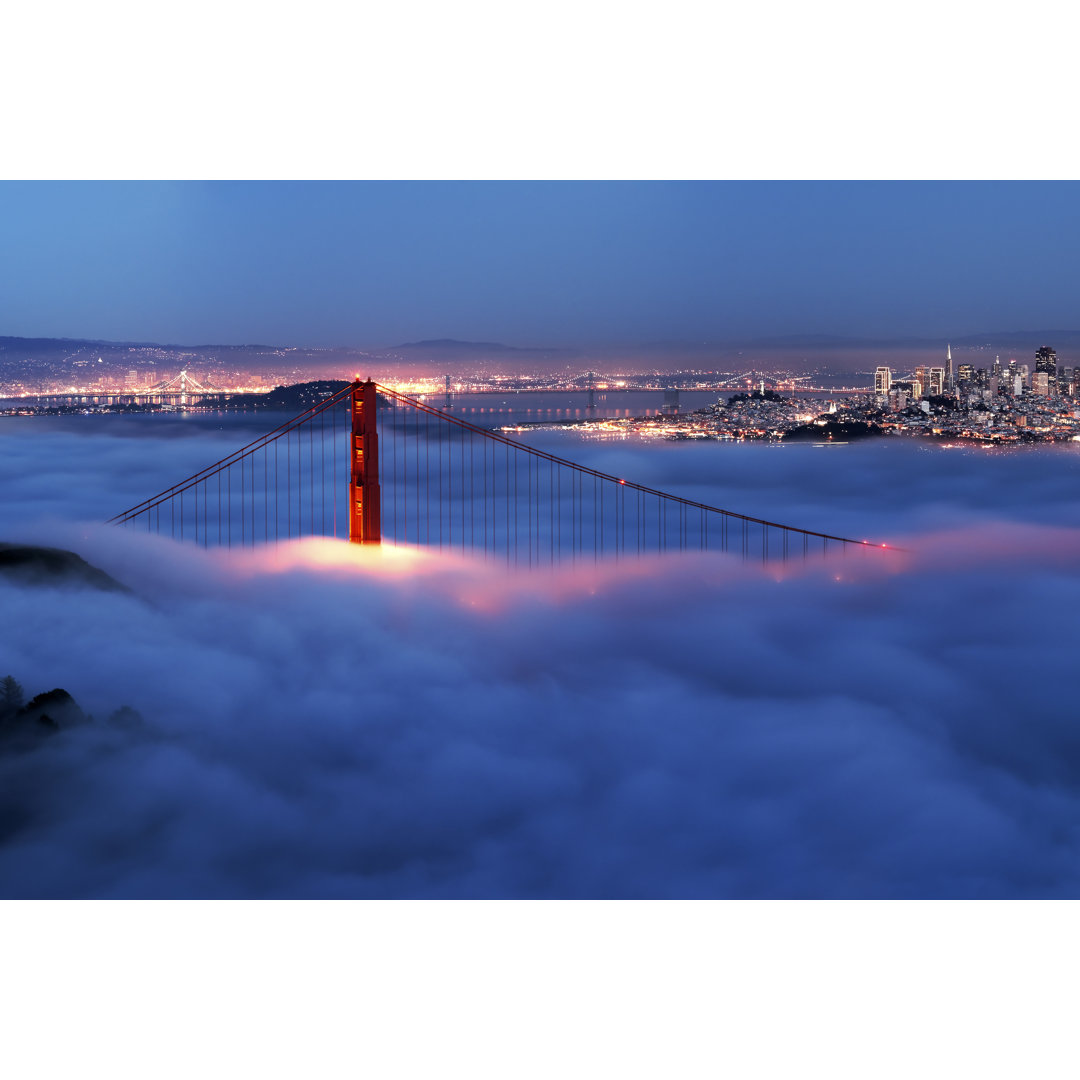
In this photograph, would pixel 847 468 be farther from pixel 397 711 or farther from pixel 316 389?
pixel 397 711

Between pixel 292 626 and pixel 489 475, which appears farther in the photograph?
pixel 489 475

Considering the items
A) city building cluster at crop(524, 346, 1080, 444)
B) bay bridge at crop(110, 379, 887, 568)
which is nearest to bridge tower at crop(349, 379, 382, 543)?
bay bridge at crop(110, 379, 887, 568)

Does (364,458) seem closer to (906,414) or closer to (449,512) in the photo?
(449,512)

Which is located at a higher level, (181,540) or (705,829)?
(181,540)

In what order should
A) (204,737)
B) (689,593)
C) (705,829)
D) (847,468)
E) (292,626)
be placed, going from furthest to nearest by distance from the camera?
(847,468)
(689,593)
(292,626)
(204,737)
(705,829)

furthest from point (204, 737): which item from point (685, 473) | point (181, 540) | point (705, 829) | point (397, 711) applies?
point (685, 473)

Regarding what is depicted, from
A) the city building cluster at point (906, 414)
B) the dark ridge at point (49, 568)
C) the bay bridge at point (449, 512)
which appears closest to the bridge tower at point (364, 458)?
the bay bridge at point (449, 512)

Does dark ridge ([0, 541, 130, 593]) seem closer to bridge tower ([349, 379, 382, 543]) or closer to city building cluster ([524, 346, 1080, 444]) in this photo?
bridge tower ([349, 379, 382, 543])

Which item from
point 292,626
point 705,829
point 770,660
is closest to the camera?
point 705,829

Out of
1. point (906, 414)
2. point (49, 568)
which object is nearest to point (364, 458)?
point (49, 568)

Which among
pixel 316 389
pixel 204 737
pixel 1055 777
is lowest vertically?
pixel 1055 777
